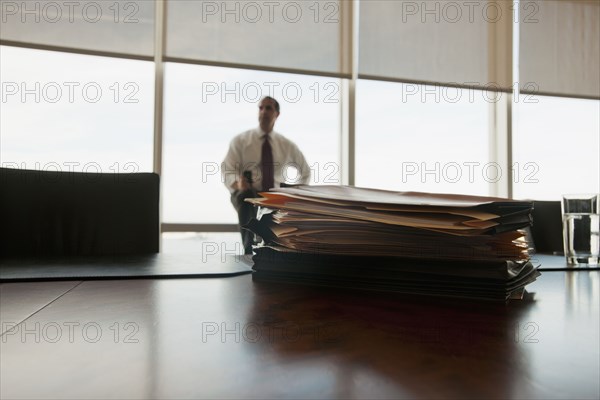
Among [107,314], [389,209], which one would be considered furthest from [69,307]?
[389,209]

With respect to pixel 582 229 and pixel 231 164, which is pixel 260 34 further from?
pixel 582 229

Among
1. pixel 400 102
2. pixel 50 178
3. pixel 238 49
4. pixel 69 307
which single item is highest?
pixel 238 49

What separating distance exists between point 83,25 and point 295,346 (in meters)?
3.78

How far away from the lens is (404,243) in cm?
45

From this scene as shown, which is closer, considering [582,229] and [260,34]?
[582,229]

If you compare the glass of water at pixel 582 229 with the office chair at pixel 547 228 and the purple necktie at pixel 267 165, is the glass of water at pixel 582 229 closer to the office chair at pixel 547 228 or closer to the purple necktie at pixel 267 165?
the office chair at pixel 547 228

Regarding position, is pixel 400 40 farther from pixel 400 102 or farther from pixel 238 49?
pixel 238 49

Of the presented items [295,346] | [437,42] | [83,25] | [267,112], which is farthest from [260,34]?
[295,346]

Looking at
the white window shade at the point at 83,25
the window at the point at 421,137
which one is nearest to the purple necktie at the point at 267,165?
the window at the point at 421,137

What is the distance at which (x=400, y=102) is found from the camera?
4.10 metres

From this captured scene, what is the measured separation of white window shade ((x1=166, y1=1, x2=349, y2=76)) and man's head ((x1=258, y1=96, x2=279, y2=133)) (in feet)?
1.80

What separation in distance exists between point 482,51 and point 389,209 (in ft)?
14.1

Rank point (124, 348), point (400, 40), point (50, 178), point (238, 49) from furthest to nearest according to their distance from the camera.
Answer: point (400, 40) → point (238, 49) → point (50, 178) → point (124, 348)

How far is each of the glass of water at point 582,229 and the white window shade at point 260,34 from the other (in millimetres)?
3181
